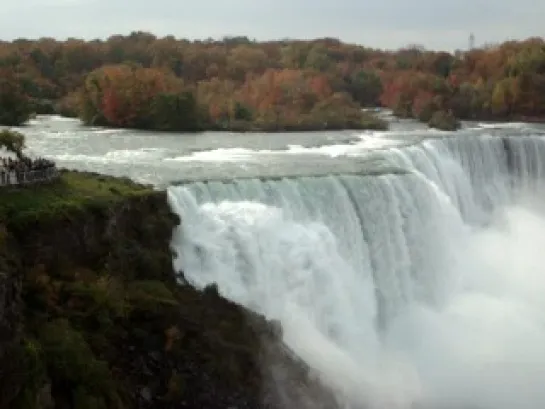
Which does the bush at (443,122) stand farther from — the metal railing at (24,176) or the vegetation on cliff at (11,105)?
the metal railing at (24,176)

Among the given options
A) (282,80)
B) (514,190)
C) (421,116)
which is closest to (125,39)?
(282,80)

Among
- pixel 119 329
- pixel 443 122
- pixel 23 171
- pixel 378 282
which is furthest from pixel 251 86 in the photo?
pixel 119 329

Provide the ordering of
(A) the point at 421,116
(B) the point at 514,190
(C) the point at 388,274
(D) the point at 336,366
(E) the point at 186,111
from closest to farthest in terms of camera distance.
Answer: (D) the point at 336,366 → (C) the point at 388,274 → (B) the point at 514,190 → (E) the point at 186,111 → (A) the point at 421,116

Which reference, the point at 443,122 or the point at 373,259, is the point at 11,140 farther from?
the point at 443,122

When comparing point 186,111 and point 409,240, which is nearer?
point 409,240

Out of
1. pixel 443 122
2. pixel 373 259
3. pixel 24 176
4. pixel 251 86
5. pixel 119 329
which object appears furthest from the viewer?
pixel 251 86

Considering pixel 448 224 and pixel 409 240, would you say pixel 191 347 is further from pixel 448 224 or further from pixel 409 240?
pixel 448 224

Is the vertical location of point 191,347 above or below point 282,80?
below
